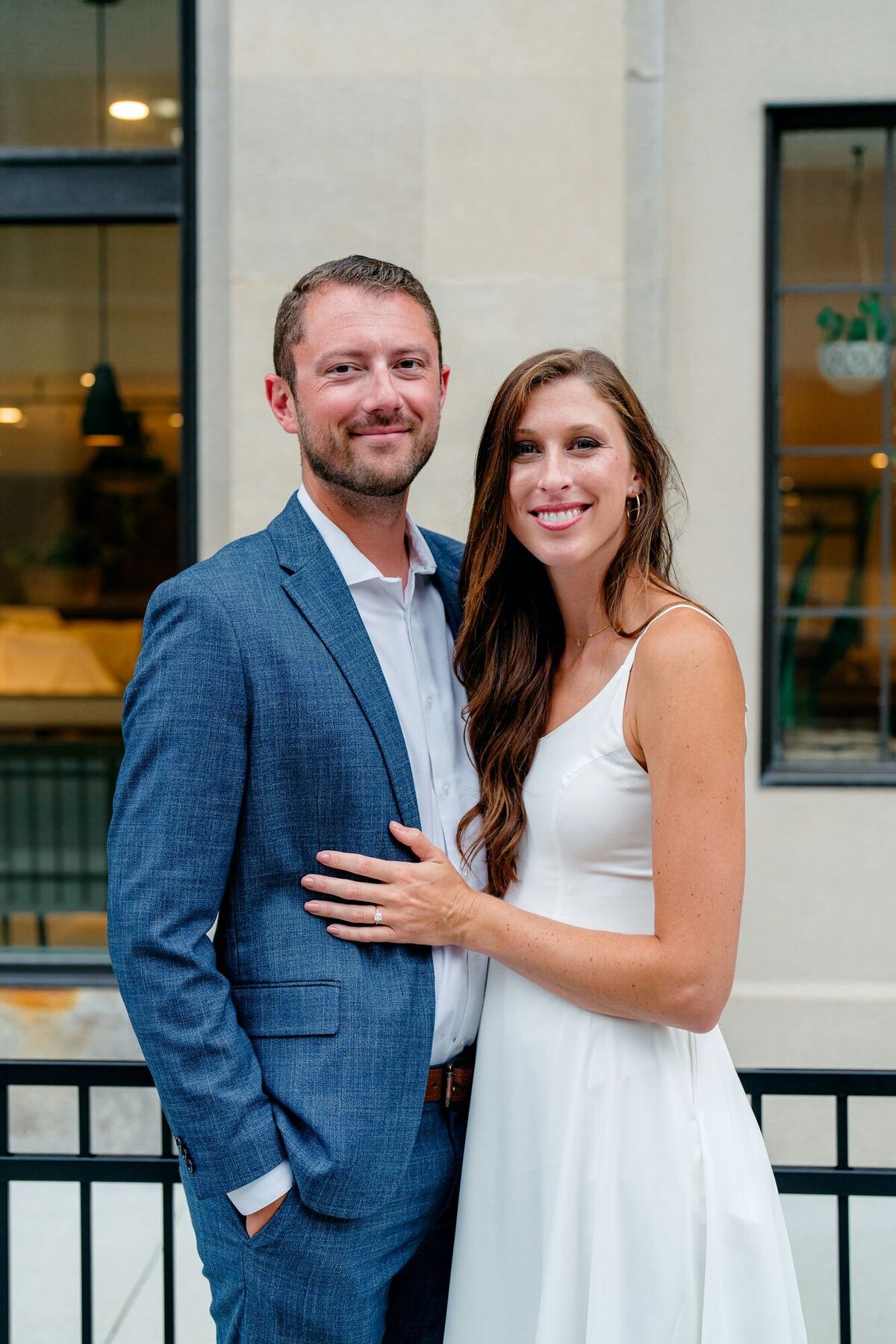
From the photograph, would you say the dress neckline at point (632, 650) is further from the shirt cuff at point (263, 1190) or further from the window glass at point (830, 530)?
the window glass at point (830, 530)

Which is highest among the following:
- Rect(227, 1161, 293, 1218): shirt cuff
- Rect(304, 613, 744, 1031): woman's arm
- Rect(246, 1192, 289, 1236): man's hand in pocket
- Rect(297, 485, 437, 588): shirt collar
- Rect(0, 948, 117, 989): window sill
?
Rect(297, 485, 437, 588): shirt collar

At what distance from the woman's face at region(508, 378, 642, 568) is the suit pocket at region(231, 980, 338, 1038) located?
2.74ft

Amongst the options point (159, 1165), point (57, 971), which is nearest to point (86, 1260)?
point (159, 1165)

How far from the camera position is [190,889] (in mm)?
1841

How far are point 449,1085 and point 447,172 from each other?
3345 millimetres

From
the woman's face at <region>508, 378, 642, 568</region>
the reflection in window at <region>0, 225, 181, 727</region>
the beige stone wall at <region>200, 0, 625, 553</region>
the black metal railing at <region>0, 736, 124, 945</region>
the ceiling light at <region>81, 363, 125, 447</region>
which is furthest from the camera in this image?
the ceiling light at <region>81, 363, 125, 447</region>

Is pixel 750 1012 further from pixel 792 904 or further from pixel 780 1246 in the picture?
pixel 780 1246

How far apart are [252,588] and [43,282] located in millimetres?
4418

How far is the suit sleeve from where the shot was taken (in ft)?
5.96

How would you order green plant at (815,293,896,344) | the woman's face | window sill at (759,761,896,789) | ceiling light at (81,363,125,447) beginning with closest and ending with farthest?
1. the woman's face
2. window sill at (759,761,896,789)
3. green plant at (815,293,896,344)
4. ceiling light at (81,363,125,447)

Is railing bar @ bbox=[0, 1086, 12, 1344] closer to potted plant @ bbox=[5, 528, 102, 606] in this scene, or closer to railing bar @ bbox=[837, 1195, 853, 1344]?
railing bar @ bbox=[837, 1195, 853, 1344]

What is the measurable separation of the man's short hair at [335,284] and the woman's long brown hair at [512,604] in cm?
25

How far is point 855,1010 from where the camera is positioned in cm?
462

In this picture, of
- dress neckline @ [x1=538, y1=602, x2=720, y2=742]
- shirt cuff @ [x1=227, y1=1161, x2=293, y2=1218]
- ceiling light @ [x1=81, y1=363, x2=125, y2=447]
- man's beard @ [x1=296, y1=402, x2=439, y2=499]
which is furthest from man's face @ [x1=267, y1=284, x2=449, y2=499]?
ceiling light @ [x1=81, y1=363, x2=125, y2=447]
